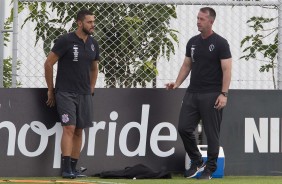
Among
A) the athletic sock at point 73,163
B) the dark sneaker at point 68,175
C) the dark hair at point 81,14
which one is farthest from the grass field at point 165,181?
the dark hair at point 81,14

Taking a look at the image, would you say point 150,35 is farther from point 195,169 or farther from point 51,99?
point 195,169

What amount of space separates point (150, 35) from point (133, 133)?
48.9 inches

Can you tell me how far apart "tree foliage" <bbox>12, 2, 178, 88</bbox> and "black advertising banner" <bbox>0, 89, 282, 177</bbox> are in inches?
10.8

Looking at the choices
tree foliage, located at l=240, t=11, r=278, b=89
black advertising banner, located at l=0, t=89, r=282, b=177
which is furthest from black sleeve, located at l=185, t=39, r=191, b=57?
tree foliage, located at l=240, t=11, r=278, b=89

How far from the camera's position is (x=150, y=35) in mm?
10656

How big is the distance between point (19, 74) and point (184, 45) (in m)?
2.05

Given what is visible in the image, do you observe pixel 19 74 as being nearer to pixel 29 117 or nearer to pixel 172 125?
pixel 29 117

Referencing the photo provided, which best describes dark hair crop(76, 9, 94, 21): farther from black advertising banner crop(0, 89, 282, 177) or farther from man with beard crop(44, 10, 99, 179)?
black advertising banner crop(0, 89, 282, 177)

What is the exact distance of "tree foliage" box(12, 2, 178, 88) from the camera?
34.4 ft

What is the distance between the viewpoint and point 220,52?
962 centimetres

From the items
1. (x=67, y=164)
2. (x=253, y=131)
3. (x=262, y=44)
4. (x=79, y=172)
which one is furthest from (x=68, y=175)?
(x=262, y=44)

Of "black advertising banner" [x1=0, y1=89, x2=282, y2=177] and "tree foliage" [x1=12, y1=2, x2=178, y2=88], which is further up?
"tree foliage" [x1=12, y1=2, x2=178, y2=88]

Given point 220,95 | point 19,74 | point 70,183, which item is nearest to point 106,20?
point 19,74

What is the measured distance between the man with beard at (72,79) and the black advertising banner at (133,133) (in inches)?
19.5
